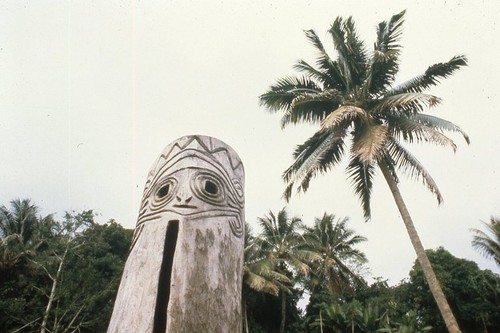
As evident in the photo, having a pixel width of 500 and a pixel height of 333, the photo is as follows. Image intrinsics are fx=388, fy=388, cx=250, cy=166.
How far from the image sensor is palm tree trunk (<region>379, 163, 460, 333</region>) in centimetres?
833

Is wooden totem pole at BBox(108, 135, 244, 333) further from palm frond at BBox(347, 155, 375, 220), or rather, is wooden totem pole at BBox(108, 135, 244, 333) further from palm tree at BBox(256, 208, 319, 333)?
palm tree at BBox(256, 208, 319, 333)

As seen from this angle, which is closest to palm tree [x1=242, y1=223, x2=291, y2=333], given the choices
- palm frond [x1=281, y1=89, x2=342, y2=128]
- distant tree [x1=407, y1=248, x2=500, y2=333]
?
distant tree [x1=407, y1=248, x2=500, y2=333]

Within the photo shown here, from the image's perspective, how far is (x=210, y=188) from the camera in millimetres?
4461

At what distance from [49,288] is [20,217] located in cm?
1028

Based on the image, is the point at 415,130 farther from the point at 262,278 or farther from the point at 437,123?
the point at 262,278

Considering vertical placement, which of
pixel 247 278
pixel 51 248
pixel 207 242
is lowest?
pixel 207 242

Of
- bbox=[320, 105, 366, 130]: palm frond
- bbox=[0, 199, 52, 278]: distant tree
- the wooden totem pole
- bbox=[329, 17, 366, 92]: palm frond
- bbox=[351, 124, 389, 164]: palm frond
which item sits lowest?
the wooden totem pole

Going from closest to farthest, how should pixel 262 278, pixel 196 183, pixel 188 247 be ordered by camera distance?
1. pixel 188 247
2. pixel 196 183
3. pixel 262 278

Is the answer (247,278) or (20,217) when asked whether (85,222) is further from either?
(20,217)

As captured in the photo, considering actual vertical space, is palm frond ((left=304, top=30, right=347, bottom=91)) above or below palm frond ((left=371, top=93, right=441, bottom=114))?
above

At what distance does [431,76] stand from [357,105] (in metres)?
2.23

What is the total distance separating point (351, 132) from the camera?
441 inches

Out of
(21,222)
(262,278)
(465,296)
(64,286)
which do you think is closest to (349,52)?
(262,278)

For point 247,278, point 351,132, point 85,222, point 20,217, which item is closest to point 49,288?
point 85,222
